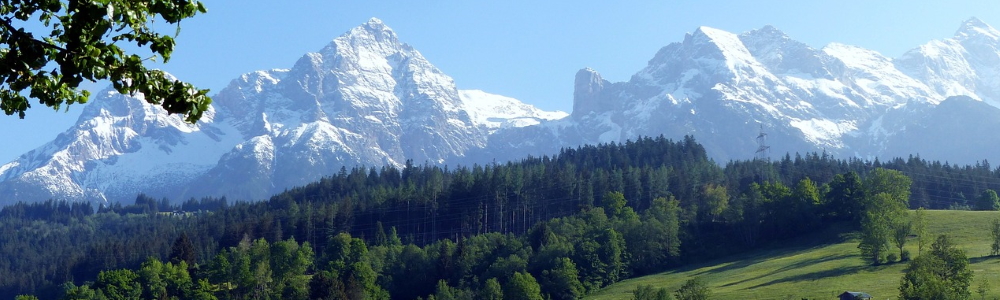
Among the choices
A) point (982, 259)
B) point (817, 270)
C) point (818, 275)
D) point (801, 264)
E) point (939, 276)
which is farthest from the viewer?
point (801, 264)

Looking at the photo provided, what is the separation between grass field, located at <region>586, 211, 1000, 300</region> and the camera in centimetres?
11688

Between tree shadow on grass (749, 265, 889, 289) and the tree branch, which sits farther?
tree shadow on grass (749, 265, 889, 289)

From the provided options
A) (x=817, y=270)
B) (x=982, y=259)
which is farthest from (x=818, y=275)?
(x=982, y=259)

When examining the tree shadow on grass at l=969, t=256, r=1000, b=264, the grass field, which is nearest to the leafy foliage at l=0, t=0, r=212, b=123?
the grass field

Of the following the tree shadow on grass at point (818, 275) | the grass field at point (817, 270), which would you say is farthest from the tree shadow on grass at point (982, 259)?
the tree shadow on grass at point (818, 275)

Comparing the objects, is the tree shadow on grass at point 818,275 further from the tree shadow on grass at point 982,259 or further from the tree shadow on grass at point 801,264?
the tree shadow on grass at point 982,259

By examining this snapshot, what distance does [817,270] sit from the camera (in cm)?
13262

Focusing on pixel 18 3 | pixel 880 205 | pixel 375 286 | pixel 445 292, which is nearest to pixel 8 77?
pixel 18 3

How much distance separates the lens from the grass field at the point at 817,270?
383ft

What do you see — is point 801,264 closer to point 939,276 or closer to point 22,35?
point 939,276

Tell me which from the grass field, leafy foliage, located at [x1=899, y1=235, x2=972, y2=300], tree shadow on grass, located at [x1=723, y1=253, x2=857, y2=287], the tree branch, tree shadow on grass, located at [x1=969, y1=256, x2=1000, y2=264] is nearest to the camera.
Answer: the tree branch

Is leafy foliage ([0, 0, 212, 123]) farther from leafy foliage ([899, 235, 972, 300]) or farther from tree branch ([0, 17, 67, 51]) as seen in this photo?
leafy foliage ([899, 235, 972, 300])

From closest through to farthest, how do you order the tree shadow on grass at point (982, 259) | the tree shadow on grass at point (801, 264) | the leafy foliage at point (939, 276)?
1. the leafy foliage at point (939, 276)
2. the tree shadow on grass at point (982, 259)
3. the tree shadow on grass at point (801, 264)

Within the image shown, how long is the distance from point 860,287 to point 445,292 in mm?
54425
